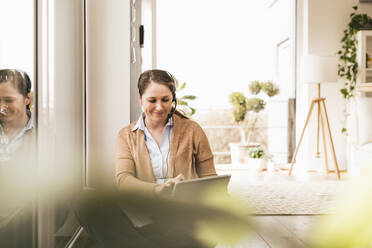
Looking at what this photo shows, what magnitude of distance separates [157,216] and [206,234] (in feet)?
0.17

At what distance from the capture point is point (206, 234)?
210 millimetres

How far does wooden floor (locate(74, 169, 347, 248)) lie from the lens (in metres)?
0.20

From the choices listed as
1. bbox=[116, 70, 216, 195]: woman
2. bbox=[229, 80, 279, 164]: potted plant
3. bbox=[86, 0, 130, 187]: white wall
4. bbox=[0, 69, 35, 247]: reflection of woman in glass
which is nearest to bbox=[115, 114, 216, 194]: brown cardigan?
bbox=[116, 70, 216, 195]: woman

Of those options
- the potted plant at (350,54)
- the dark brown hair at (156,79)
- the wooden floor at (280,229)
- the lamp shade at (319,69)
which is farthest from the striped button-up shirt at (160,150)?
the potted plant at (350,54)

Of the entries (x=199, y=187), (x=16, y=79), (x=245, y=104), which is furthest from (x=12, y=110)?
(x=245, y=104)

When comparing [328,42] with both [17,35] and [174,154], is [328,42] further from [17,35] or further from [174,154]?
[17,35]

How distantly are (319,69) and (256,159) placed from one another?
128 cm

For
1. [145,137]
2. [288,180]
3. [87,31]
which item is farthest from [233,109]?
[145,137]

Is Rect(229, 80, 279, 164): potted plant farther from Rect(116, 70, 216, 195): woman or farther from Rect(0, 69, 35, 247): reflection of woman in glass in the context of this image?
Rect(0, 69, 35, 247): reflection of woman in glass

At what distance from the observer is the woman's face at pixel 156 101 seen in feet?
3.51

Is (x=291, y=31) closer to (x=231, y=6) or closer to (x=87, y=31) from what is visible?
(x=231, y=6)

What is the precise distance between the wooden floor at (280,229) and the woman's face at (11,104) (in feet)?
0.85

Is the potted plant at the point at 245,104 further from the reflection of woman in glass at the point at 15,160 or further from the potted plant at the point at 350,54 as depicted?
the reflection of woman in glass at the point at 15,160

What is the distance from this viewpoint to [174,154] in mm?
1026
